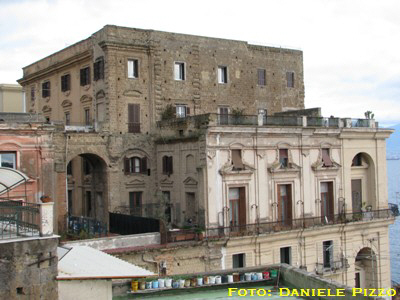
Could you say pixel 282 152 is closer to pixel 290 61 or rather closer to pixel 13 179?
pixel 290 61

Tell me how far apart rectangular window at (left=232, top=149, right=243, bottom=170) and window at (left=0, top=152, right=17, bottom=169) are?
12766 mm

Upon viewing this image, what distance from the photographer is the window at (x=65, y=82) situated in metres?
42.5

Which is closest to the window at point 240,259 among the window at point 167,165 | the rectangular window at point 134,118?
the window at point 167,165

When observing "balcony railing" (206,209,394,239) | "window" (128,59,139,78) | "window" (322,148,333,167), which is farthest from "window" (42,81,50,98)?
"window" (322,148,333,167)

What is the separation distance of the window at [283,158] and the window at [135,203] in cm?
963

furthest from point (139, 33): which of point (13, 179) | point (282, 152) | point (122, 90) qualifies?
point (13, 179)

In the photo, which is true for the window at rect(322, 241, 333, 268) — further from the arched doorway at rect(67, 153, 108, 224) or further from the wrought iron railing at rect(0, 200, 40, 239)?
the wrought iron railing at rect(0, 200, 40, 239)

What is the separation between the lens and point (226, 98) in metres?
42.4

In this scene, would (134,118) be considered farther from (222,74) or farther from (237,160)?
(222,74)

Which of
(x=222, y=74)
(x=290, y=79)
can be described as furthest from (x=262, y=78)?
(x=222, y=74)

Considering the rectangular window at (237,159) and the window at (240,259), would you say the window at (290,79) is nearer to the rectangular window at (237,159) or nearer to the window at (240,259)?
the rectangular window at (237,159)

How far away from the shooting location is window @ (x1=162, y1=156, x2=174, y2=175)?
3772 centimetres

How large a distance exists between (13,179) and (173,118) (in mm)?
20198

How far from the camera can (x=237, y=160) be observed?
116 feet
